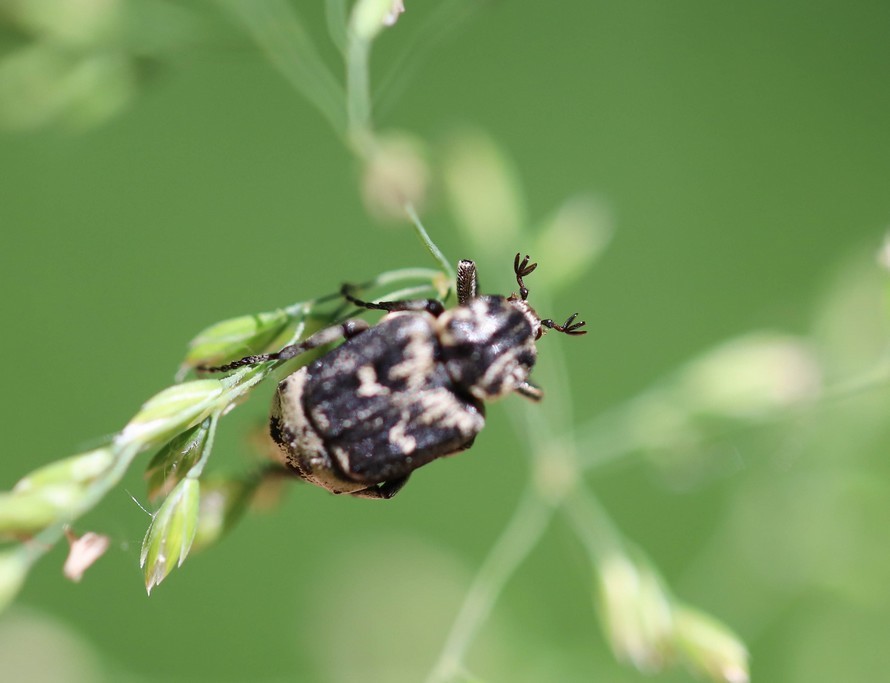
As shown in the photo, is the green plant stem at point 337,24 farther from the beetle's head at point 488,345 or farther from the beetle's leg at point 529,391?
the beetle's leg at point 529,391

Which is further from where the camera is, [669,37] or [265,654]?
[669,37]

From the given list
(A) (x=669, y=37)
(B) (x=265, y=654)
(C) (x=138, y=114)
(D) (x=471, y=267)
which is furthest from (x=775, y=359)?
(C) (x=138, y=114)

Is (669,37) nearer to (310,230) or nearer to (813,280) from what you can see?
(813,280)

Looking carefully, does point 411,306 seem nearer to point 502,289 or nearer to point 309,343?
point 309,343

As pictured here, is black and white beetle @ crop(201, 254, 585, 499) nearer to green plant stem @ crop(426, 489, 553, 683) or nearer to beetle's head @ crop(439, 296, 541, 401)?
beetle's head @ crop(439, 296, 541, 401)

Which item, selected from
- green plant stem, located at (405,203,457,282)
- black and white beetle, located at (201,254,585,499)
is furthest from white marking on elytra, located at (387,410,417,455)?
green plant stem, located at (405,203,457,282)

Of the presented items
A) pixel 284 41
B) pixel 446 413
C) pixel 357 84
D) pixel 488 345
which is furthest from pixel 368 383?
pixel 284 41
